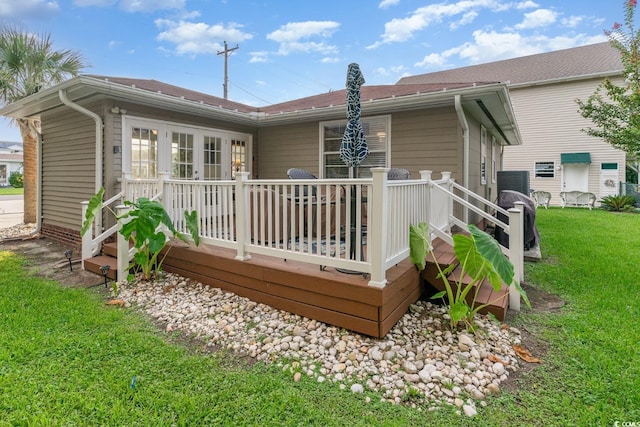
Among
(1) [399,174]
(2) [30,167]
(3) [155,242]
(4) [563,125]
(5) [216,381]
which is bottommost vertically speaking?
(5) [216,381]

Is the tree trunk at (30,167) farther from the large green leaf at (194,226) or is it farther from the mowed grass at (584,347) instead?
the mowed grass at (584,347)

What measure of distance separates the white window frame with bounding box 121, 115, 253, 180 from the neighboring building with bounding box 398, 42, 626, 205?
42.8 ft

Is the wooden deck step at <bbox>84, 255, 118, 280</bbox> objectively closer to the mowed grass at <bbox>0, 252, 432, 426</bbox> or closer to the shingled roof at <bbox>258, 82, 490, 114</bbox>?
the mowed grass at <bbox>0, 252, 432, 426</bbox>

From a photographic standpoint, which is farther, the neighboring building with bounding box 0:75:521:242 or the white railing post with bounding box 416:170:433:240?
the neighboring building with bounding box 0:75:521:242

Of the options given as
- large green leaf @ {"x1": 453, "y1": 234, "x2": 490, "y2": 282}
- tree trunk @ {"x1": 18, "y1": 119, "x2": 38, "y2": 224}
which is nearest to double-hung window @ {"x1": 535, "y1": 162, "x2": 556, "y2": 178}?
large green leaf @ {"x1": 453, "y1": 234, "x2": 490, "y2": 282}

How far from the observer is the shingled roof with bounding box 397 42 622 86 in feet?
48.0

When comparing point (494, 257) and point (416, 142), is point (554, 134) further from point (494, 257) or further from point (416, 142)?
point (494, 257)

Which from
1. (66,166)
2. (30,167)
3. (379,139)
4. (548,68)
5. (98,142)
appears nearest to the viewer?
(98,142)

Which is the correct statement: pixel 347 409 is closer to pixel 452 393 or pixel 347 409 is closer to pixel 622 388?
pixel 452 393

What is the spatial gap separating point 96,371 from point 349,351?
183 cm

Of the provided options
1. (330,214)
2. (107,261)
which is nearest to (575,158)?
(330,214)

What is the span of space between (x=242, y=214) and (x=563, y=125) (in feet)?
55.3

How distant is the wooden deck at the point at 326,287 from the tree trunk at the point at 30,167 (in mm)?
7371

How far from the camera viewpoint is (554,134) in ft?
50.1
